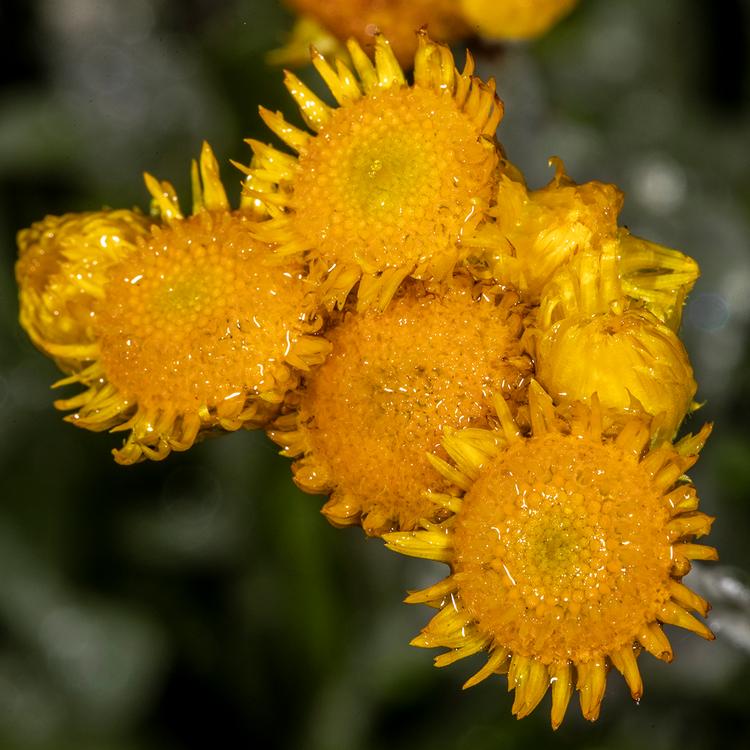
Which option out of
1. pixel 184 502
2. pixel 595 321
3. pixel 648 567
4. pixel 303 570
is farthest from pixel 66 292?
pixel 184 502

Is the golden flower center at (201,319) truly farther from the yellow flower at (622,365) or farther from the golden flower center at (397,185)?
the yellow flower at (622,365)

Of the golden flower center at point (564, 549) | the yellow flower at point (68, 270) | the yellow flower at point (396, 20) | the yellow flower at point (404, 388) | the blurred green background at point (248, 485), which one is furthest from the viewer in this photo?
the blurred green background at point (248, 485)

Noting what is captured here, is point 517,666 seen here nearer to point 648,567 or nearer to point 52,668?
point 648,567

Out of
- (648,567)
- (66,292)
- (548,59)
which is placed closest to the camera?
(648,567)

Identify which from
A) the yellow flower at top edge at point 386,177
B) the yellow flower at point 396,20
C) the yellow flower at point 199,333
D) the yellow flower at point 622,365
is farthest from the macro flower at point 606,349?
the yellow flower at point 396,20

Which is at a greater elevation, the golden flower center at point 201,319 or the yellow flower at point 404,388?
the golden flower center at point 201,319

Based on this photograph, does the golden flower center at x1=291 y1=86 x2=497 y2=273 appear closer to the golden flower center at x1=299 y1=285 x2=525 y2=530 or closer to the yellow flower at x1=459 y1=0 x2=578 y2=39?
the golden flower center at x1=299 y1=285 x2=525 y2=530
